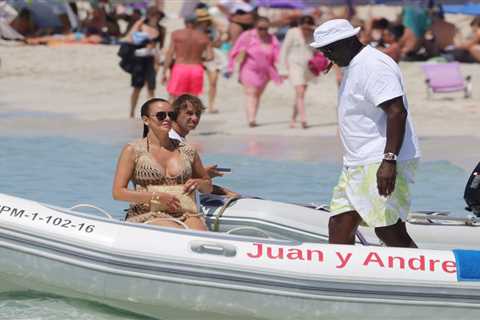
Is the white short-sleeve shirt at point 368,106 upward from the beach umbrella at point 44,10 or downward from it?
upward

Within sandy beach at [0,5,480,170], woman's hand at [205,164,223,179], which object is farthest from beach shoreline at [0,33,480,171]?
woman's hand at [205,164,223,179]

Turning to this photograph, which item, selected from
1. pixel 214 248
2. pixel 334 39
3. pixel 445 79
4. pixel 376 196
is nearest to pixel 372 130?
pixel 376 196

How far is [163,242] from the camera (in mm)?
6520

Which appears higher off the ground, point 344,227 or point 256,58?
point 344,227

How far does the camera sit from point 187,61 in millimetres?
14688

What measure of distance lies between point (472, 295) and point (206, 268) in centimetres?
132

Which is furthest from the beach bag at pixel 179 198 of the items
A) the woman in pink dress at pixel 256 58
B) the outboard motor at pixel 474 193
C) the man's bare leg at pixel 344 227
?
the woman in pink dress at pixel 256 58

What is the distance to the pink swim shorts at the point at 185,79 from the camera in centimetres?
1456

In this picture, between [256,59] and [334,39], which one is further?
[256,59]

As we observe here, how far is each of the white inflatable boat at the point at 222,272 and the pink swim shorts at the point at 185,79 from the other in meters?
7.64

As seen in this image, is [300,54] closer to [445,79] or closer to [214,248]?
[445,79]

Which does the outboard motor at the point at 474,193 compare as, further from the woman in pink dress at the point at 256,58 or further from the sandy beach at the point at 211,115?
the woman in pink dress at the point at 256,58

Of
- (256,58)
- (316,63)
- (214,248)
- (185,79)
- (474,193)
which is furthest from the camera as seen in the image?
(316,63)

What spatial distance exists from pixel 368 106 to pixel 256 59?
875 cm
